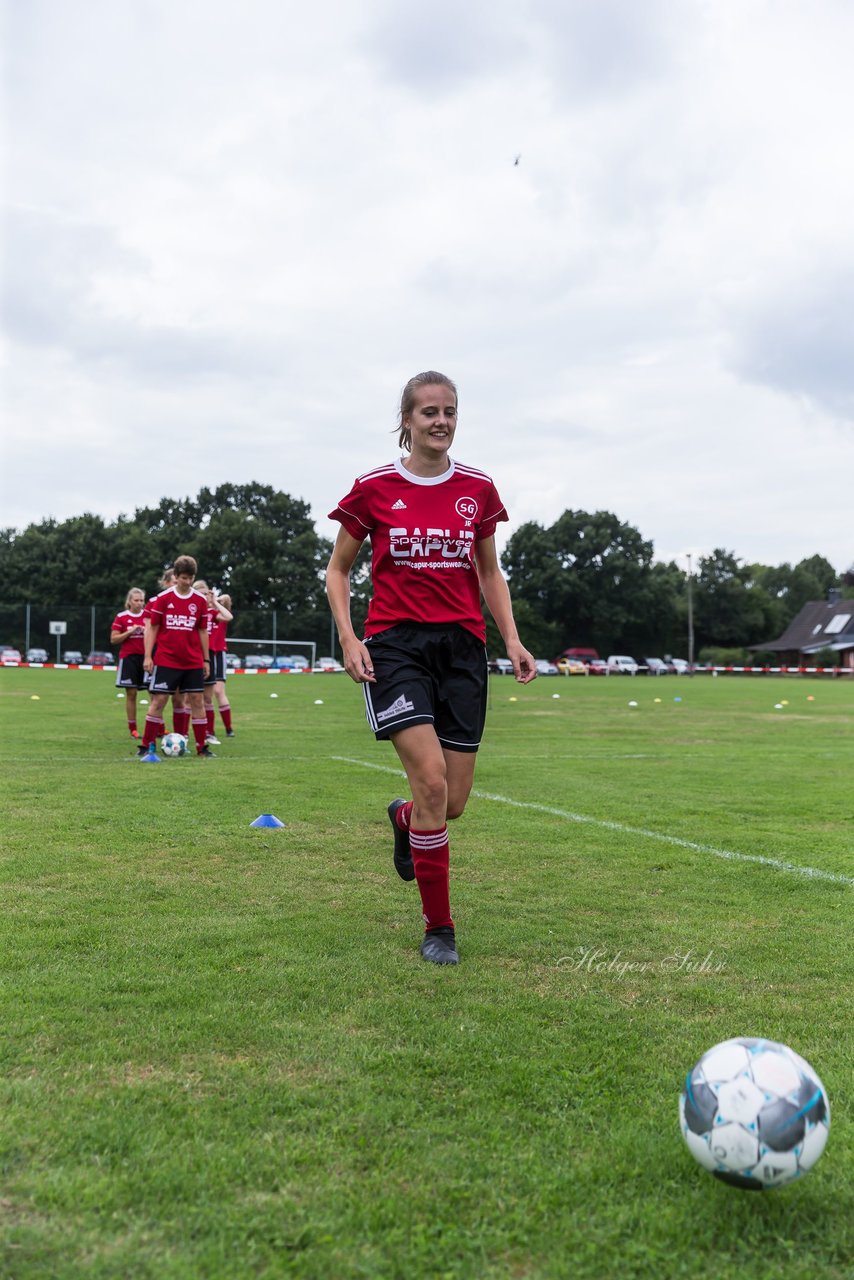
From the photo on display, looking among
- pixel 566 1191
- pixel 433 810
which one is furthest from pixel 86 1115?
pixel 433 810

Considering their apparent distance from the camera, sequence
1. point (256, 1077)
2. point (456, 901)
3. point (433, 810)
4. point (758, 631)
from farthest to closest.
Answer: point (758, 631) → point (456, 901) → point (433, 810) → point (256, 1077)

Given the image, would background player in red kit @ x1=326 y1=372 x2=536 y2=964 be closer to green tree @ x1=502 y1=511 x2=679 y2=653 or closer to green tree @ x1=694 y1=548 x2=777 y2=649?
green tree @ x1=502 y1=511 x2=679 y2=653

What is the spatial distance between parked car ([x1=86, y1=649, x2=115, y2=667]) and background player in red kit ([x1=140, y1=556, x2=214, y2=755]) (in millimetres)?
40880

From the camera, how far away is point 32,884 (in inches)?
204

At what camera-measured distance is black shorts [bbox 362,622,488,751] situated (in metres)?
4.43

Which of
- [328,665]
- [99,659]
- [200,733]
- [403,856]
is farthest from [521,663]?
[328,665]

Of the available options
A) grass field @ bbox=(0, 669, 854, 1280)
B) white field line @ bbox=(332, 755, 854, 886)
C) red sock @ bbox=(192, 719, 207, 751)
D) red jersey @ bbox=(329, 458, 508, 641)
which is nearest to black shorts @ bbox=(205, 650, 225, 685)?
red sock @ bbox=(192, 719, 207, 751)

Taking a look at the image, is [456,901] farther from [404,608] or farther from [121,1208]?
[121,1208]

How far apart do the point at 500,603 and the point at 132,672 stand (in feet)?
30.4

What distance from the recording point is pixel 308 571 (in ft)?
249

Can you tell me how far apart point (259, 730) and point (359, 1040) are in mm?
12999

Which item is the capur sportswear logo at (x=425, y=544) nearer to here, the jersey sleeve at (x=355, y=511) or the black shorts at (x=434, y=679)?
the jersey sleeve at (x=355, y=511)

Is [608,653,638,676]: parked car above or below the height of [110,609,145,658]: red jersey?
below

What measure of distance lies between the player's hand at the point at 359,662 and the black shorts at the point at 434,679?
30 millimetres
